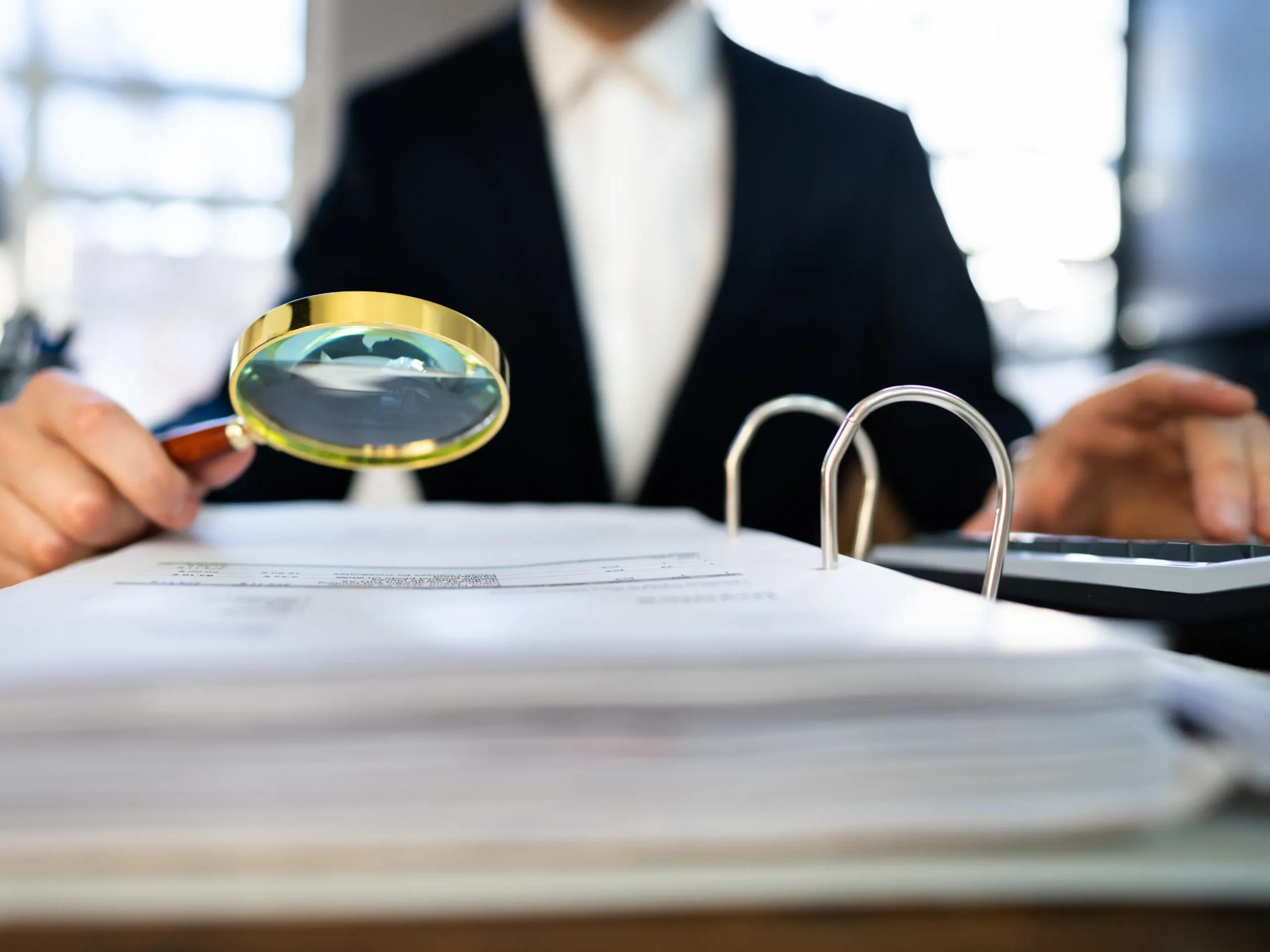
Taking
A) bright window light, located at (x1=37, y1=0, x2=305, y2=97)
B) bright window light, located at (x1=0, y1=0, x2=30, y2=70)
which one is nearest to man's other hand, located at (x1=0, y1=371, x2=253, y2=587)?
bright window light, located at (x1=37, y1=0, x2=305, y2=97)

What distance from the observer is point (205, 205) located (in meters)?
3.06

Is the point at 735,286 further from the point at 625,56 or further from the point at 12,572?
the point at 12,572

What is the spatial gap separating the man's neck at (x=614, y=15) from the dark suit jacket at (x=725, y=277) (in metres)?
0.10

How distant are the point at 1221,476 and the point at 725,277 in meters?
0.64

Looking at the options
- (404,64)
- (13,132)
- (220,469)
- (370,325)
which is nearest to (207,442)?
(220,469)

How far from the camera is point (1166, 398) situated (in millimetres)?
527

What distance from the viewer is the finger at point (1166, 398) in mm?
502

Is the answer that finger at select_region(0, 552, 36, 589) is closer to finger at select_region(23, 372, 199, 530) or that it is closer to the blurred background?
finger at select_region(23, 372, 199, 530)

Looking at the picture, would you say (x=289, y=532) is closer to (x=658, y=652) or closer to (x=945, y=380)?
(x=658, y=652)

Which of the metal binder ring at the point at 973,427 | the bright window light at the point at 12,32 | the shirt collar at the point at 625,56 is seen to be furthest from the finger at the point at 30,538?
the bright window light at the point at 12,32

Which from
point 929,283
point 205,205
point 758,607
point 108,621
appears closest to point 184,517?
point 108,621

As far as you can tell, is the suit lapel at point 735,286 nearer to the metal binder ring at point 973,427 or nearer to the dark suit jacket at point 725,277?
the dark suit jacket at point 725,277

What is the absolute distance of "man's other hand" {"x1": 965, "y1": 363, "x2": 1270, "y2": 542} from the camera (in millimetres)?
484

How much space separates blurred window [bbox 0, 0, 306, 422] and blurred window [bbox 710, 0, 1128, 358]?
193 centimetres
